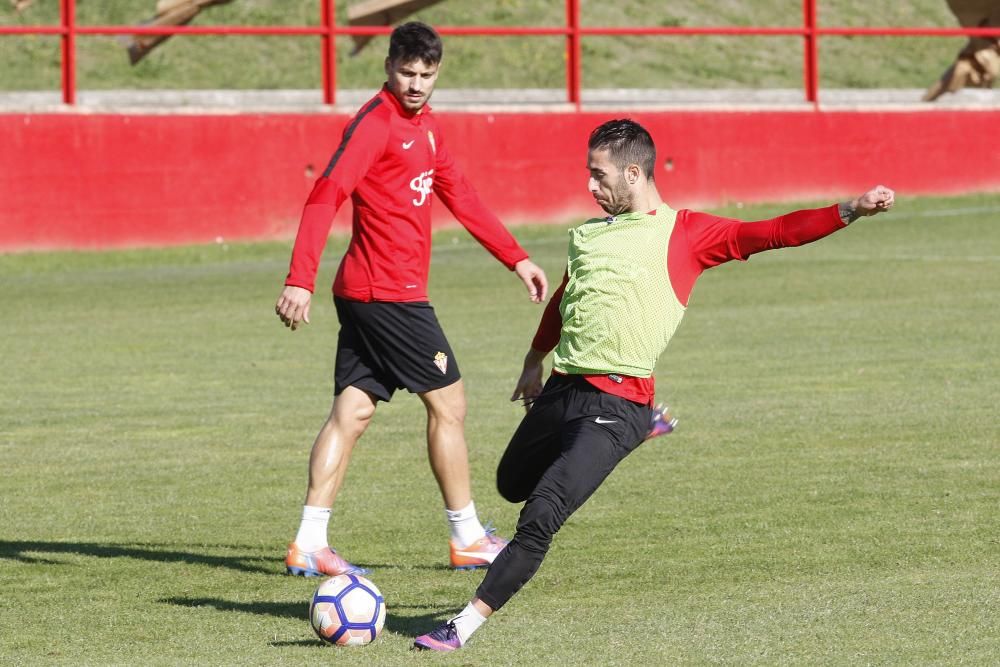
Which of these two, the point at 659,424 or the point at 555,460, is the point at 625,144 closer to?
the point at 659,424

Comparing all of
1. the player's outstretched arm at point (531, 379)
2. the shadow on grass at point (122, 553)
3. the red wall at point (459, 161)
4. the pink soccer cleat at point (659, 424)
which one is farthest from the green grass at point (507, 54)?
the pink soccer cleat at point (659, 424)

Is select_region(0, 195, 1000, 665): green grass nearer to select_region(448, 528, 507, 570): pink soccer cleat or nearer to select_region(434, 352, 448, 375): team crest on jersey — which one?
select_region(448, 528, 507, 570): pink soccer cleat

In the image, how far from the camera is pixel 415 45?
6891 millimetres

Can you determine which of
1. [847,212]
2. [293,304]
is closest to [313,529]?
[293,304]

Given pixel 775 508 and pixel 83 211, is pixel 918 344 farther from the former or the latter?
pixel 83 211

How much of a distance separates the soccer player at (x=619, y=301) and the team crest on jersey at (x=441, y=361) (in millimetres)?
1093

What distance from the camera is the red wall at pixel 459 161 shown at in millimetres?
20562

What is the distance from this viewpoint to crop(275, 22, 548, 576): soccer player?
276 inches

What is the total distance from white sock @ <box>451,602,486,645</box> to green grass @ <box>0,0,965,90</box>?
30.6 metres

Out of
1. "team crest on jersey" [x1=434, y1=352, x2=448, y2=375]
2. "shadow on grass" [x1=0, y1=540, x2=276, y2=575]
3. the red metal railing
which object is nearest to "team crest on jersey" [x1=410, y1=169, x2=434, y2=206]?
"team crest on jersey" [x1=434, y1=352, x2=448, y2=375]

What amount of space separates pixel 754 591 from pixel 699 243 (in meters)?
1.34

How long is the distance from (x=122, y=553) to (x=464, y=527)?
147cm

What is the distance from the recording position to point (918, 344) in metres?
13.4

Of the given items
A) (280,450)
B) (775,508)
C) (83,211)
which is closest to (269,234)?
(83,211)
